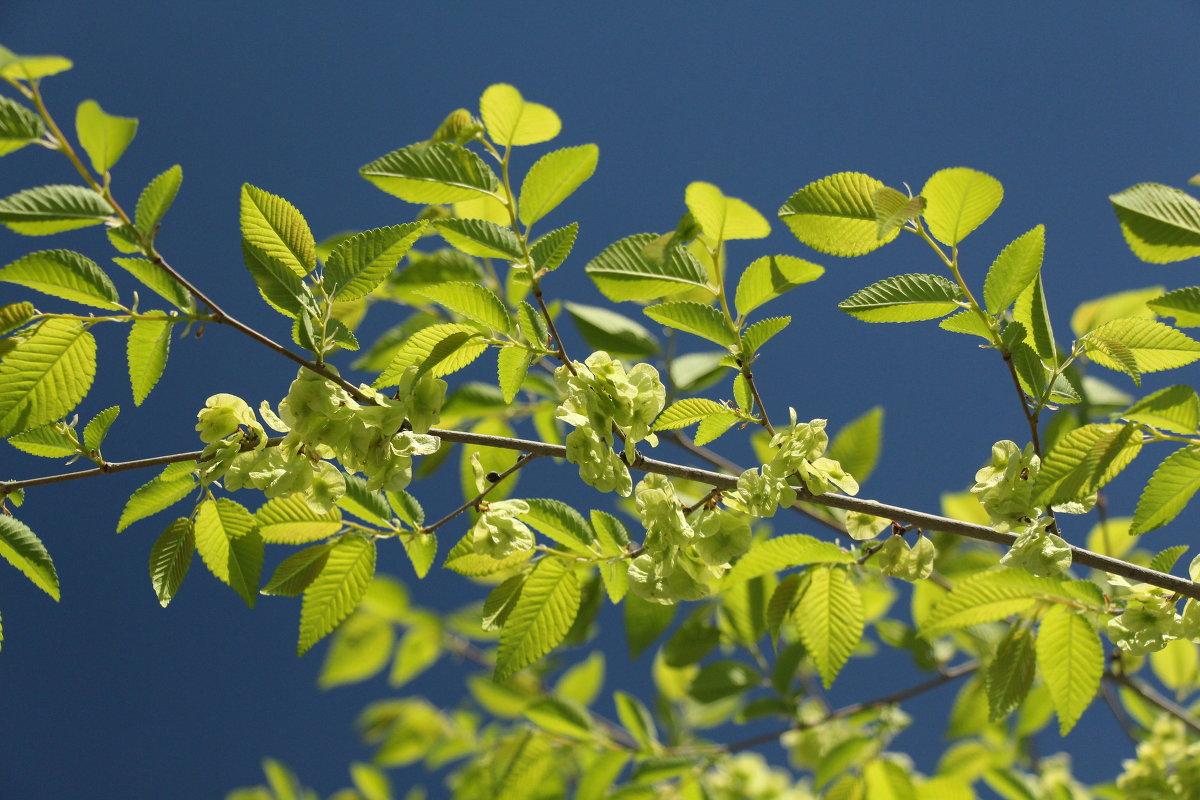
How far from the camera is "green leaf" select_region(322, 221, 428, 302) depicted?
31.5 inches

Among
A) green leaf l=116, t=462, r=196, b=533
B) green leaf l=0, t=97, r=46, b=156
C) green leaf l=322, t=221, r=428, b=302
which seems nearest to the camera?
green leaf l=0, t=97, r=46, b=156

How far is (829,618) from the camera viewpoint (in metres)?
0.95

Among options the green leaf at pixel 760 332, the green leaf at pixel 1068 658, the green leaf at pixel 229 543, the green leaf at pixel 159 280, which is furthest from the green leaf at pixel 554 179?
the green leaf at pixel 1068 658

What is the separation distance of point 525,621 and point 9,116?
2.22ft

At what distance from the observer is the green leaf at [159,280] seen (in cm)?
78

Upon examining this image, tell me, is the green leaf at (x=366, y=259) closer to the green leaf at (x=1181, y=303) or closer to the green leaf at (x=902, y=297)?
the green leaf at (x=902, y=297)

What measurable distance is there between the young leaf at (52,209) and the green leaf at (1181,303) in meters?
0.99

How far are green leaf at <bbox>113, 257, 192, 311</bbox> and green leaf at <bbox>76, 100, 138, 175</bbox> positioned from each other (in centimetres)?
8

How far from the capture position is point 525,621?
0.91 metres

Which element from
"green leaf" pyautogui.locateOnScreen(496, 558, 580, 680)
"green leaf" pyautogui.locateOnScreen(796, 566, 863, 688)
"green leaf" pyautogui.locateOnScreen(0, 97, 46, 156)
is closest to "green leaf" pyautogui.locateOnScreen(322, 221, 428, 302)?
"green leaf" pyautogui.locateOnScreen(0, 97, 46, 156)

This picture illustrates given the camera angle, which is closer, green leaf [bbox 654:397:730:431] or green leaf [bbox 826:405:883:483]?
green leaf [bbox 654:397:730:431]

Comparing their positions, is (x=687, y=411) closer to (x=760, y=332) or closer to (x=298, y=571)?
(x=760, y=332)

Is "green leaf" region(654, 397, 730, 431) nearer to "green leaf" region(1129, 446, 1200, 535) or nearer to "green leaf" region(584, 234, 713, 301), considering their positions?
"green leaf" region(584, 234, 713, 301)

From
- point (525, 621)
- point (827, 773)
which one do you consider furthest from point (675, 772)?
point (525, 621)
